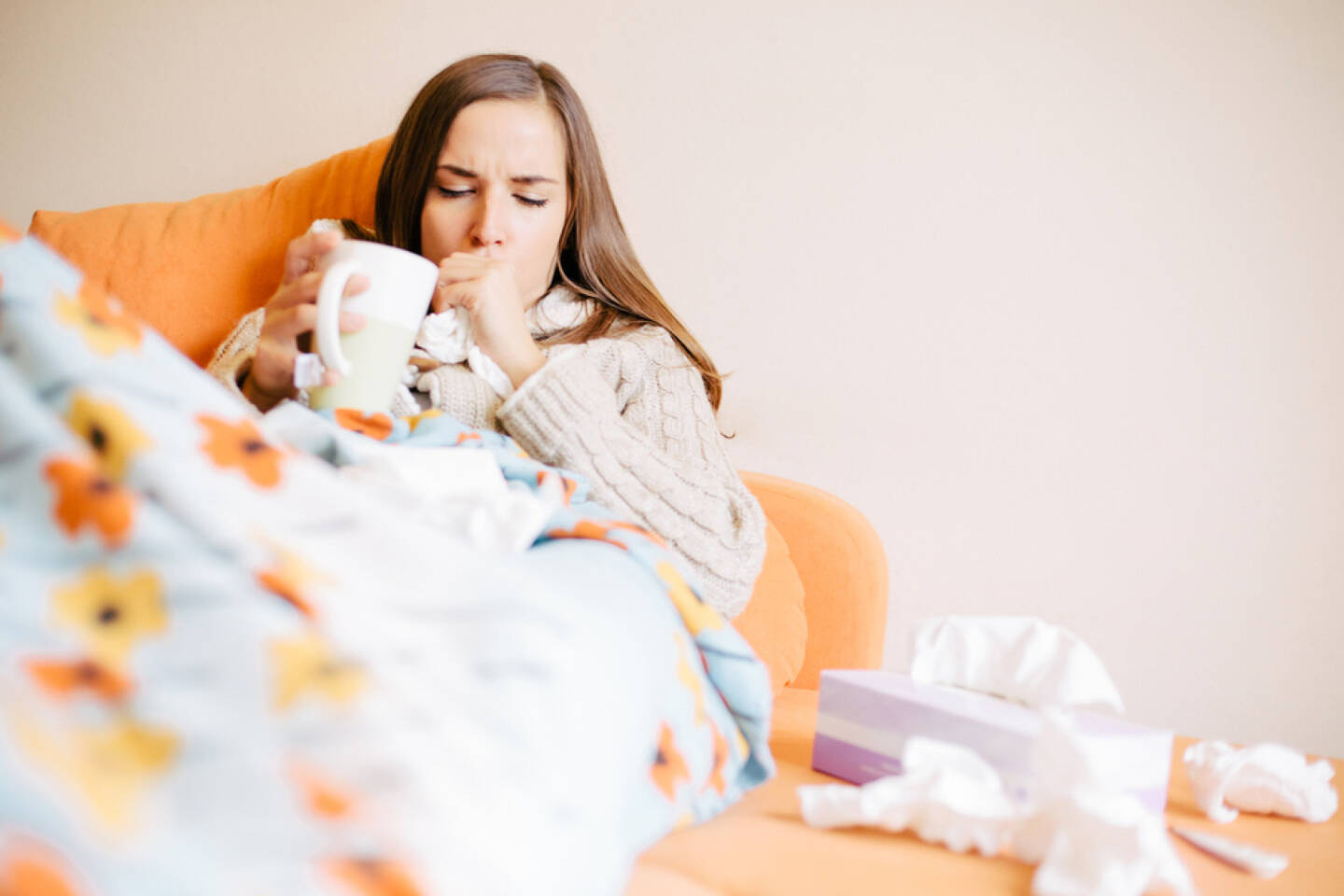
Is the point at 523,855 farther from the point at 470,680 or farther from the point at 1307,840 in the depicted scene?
the point at 1307,840

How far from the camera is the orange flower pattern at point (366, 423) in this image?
674 mm

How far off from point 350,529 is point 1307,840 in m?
0.60

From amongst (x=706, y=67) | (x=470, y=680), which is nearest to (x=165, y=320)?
(x=706, y=67)

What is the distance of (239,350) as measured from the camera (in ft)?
3.36

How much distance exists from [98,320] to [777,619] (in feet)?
2.23

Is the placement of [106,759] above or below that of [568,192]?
below

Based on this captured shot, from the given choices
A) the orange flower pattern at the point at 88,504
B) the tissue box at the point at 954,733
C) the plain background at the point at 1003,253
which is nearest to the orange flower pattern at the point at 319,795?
the orange flower pattern at the point at 88,504

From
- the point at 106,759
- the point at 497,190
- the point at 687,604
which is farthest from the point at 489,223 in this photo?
the point at 106,759

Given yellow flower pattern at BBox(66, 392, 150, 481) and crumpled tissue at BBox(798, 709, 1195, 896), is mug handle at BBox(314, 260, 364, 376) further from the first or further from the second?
crumpled tissue at BBox(798, 709, 1195, 896)

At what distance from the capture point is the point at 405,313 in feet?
2.35

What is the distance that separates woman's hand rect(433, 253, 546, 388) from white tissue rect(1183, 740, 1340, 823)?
628 millimetres

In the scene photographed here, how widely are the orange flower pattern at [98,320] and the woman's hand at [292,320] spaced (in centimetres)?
26

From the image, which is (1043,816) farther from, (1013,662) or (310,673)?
(310,673)

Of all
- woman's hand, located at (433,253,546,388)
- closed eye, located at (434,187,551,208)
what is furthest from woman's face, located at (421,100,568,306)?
woman's hand, located at (433,253,546,388)
